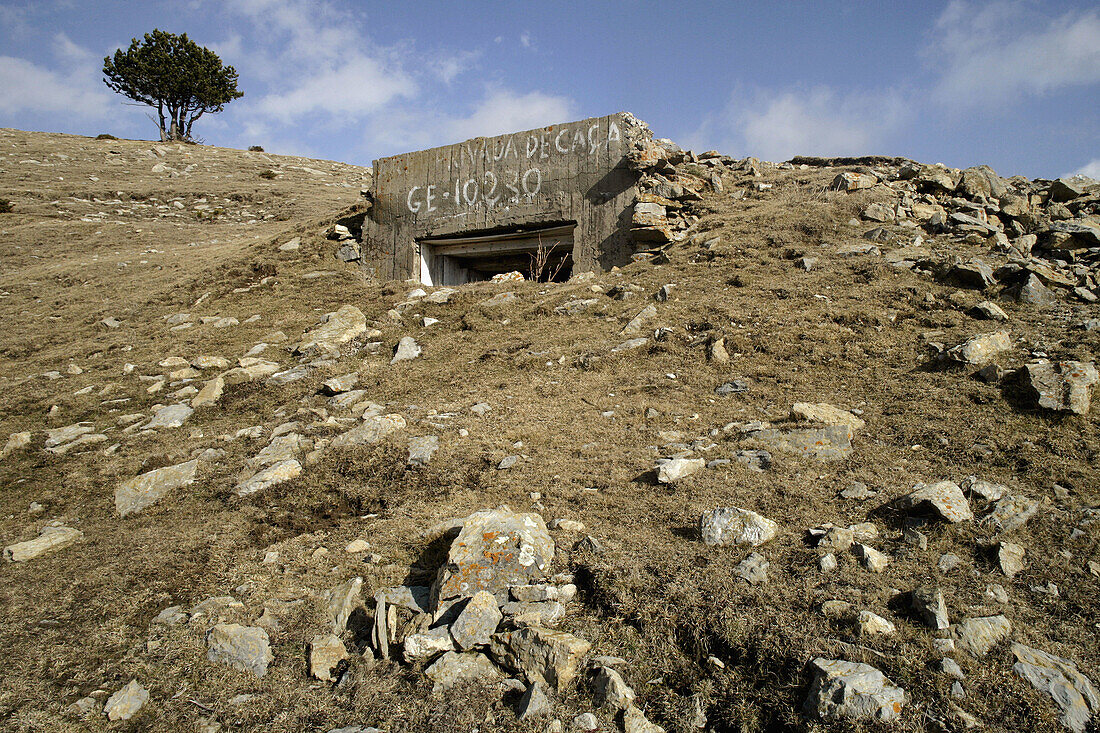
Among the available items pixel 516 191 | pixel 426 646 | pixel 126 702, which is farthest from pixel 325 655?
pixel 516 191

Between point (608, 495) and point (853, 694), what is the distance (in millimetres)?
1861

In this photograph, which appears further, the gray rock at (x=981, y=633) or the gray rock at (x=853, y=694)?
the gray rock at (x=981, y=633)

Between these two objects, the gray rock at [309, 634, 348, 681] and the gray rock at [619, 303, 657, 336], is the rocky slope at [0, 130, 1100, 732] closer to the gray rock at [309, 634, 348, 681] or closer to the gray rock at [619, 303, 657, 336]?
the gray rock at [309, 634, 348, 681]

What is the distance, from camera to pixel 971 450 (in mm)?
3807

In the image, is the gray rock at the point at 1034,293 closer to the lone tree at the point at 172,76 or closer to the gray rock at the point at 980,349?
the gray rock at the point at 980,349

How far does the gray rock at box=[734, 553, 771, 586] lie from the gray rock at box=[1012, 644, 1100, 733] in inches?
37.3

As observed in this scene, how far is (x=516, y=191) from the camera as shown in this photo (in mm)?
9695

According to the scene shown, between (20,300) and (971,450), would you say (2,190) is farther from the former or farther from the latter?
(971,450)

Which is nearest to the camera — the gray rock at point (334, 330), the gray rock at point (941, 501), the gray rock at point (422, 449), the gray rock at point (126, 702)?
the gray rock at point (126, 702)

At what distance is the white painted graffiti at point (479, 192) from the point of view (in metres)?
9.62

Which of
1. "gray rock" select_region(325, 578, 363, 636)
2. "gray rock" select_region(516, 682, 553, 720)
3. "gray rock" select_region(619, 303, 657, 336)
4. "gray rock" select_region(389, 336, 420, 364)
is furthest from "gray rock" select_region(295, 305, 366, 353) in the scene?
"gray rock" select_region(516, 682, 553, 720)

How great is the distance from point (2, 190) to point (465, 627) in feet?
81.7

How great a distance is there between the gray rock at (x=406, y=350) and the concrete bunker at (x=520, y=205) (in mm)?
3105

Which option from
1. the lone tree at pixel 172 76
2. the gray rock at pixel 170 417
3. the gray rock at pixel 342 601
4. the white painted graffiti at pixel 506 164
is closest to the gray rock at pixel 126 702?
the gray rock at pixel 342 601
